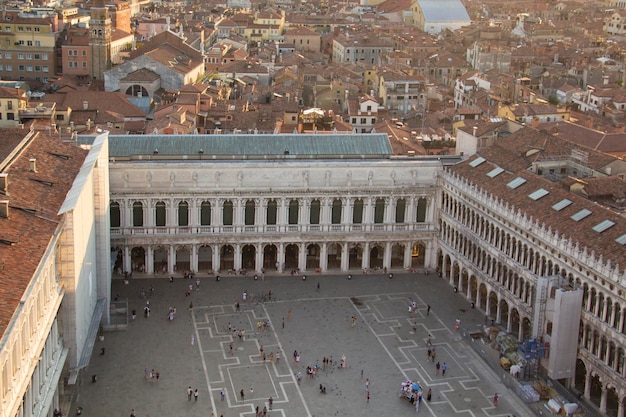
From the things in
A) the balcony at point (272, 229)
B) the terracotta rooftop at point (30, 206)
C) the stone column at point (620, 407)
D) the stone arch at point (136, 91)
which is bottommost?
the stone column at point (620, 407)

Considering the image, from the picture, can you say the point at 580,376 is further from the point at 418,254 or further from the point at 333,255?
the point at 333,255

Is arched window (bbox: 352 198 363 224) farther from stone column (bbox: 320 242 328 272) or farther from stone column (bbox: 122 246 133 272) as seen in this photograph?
stone column (bbox: 122 246 133 272)

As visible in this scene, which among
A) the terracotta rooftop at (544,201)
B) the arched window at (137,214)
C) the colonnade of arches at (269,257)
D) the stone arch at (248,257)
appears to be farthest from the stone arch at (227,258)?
the terracotta rooftop at (544,201)

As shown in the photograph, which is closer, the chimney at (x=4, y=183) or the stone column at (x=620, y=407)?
the chimney at (x=4, y=183)

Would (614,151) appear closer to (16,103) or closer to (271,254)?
(271,254)

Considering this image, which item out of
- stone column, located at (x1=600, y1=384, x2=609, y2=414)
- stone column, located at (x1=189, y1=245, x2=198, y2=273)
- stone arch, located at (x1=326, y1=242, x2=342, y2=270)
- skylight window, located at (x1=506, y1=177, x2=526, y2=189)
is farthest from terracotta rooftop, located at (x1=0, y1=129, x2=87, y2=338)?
stone column, located at (x1=600, y1=384, x2=609, y2=414)

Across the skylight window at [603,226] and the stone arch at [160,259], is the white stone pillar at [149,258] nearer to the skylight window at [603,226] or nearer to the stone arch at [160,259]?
the stone arch at [160,259]

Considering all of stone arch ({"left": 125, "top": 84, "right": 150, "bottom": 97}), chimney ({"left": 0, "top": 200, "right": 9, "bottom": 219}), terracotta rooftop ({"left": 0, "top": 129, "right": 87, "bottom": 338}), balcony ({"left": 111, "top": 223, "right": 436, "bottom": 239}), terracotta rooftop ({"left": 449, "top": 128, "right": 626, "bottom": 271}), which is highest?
chimney ({"left": 0, "top": 200, "right": 9, "bottom": 219})
